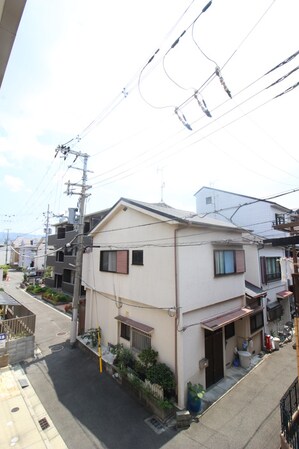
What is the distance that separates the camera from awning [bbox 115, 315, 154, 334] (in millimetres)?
10906

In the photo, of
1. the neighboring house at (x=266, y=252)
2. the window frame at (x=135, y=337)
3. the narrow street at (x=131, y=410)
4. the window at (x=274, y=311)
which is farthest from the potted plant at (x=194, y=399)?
the window at (x=274, y=311)

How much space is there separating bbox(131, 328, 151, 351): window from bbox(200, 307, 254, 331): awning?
2.92 metres

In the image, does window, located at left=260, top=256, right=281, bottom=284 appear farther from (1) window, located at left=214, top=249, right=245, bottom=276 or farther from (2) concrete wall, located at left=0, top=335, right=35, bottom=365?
(2) concrete wall, located at left=0, top=335, right=35, bottom=365

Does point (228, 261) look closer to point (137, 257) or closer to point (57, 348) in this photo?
point (137, 257)

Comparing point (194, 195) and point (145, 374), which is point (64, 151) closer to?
point (145, 374)

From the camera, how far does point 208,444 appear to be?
7.59m

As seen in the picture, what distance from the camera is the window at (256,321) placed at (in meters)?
14.0

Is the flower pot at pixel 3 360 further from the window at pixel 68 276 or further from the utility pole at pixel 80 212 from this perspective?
the window at pixel 68 276

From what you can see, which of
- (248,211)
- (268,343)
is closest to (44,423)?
(268,343)

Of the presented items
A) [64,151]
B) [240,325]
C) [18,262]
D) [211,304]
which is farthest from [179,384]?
[18,262]

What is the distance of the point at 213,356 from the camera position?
11.4 m

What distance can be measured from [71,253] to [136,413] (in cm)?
2162

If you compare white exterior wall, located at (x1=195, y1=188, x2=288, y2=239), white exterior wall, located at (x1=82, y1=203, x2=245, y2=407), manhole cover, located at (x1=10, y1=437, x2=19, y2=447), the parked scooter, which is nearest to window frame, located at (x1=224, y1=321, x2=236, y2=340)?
white exterior wall, located at (x1=82, y1=203, x2=245, y2=407)

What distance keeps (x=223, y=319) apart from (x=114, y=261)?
6.72 m
